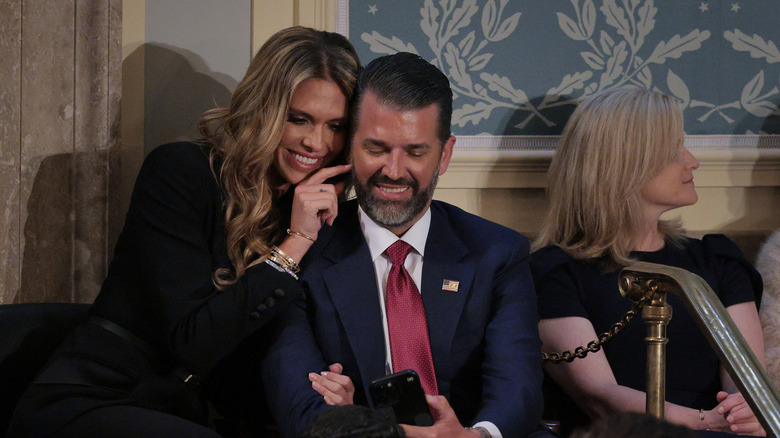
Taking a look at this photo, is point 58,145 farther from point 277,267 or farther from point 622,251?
point 622,251

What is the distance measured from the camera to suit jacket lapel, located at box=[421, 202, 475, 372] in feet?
7.56

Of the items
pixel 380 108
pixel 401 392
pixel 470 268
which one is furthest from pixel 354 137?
pixel 401 392

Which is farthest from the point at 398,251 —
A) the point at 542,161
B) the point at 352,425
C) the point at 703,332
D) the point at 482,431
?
the point at 352,425

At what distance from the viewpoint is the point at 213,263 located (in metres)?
2.32

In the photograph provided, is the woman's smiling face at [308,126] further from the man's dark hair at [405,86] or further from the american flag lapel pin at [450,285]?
the american flag lapel pin at [450,285]

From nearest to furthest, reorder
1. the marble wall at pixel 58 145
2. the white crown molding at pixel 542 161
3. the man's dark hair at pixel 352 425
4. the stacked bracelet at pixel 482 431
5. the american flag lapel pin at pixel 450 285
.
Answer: the man's dark hair at pixel 352 425 → the stacked bracelet at pixel 482 431 → the american flag lapel pin at pixel 450 285 → the marble wall at pixel 58 145 → the white crown molding at pixel 542 161

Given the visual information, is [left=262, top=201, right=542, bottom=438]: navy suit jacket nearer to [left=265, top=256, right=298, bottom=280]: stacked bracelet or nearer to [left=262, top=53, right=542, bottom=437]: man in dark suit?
[left=262, top=53, right=542, bottom=437]: man in dark suit

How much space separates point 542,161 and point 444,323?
3.34ft

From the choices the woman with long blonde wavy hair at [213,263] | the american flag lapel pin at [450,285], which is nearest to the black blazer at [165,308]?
the woman with long blonde wavy hair at [213,263]

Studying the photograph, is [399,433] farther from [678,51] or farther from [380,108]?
[678,51]

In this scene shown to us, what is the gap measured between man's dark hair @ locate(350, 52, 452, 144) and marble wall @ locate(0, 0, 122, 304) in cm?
98

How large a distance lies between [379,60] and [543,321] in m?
0.96

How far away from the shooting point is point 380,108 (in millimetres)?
2348

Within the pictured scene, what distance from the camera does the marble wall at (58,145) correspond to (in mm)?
2604
